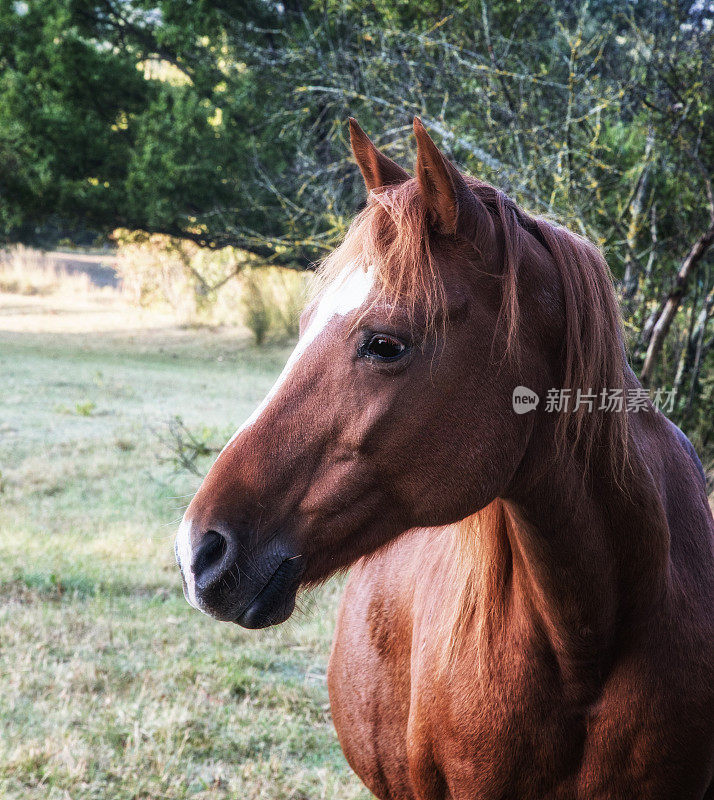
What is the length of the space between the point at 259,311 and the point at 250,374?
328 cm

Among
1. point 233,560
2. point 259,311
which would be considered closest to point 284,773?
point 233,560

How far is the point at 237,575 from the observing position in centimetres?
120

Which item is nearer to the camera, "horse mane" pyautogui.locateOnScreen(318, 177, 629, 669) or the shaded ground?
"horse mane" pyautogui.locateOnScreen(318, 177, 629, 669)

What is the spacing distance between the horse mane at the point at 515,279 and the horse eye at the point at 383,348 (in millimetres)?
62

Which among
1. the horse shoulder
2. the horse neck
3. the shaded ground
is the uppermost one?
the horse neck

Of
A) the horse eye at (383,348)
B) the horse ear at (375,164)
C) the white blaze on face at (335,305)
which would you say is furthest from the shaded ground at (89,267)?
the horse eye at (383,348)

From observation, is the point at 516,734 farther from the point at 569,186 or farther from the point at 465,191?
the point at 569,186

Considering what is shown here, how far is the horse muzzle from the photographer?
3.88 feet

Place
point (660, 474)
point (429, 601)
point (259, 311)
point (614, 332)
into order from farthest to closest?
point (259, 311) → point (429, 601) → point (660, 474) → point (614, 332)

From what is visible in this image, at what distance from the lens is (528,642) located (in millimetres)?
1450

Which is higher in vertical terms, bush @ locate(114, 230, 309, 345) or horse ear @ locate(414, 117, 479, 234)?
horse ear @ locate(414, 117, 479, 234)

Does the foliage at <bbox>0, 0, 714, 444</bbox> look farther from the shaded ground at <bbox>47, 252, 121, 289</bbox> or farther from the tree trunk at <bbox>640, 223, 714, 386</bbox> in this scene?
the shaded ground at <bbox>47, 252, 121, 289</bbox>

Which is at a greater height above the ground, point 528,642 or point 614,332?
point 614,332

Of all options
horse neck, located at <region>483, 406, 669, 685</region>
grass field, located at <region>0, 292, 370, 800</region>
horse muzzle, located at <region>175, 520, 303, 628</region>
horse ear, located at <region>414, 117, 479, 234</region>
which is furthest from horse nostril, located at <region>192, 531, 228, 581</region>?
horse ear, located at <region>414, 117, 479, 234</region>
